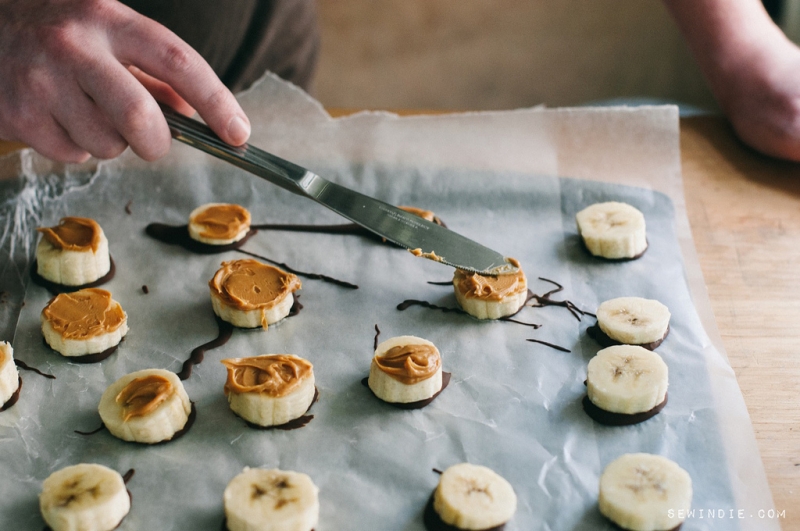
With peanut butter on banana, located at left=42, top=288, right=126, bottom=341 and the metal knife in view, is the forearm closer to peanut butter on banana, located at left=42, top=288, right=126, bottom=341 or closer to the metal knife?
the metal knife

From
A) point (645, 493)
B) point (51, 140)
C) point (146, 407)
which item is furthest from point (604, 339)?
point (51, 140)

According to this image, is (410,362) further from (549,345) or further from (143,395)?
(143,395)

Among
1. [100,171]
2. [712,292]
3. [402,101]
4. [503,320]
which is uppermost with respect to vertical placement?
[712,292]

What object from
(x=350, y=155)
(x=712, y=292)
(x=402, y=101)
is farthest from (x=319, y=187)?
(x=402, y=101)

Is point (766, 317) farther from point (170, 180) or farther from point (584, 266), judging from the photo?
point (170, 180)

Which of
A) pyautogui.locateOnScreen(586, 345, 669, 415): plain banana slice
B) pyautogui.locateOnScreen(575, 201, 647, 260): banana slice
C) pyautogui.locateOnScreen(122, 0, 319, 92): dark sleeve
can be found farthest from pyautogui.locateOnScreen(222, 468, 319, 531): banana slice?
pyautogui.locateOnScreen(122, 0, 319, 92): dark sleeve

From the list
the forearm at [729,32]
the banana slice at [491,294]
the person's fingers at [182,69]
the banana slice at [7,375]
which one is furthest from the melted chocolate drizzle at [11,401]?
the forearm at [729,32]
